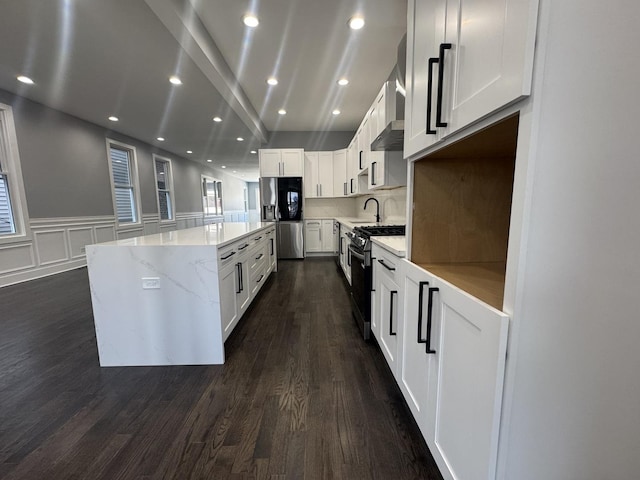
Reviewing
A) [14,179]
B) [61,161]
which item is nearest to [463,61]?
[14,179]

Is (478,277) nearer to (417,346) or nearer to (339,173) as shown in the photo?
(417,346)

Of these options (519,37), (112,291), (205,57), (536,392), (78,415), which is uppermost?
(205,57)

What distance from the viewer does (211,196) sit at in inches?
452

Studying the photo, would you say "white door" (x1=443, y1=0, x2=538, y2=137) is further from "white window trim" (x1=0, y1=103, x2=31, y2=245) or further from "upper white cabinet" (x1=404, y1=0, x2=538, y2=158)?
"white window trim" (x1=0, y1=103, x2=31, y2=245)

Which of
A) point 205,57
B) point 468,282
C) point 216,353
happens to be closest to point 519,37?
point 468,282

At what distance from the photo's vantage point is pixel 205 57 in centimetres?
276

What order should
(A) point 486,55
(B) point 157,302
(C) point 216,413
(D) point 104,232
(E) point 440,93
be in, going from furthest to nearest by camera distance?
(D) point 104,232 < (B) point 157,302 < (C) point 216,413 < (E) point 440,93 < (A) point 486,55

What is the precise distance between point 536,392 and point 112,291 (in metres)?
2.35

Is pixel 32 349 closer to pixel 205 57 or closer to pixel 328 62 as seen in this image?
pixel 205 57

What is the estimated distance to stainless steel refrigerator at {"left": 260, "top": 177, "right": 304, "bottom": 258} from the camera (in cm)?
542

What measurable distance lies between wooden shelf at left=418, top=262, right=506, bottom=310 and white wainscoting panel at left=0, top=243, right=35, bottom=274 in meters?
5.58

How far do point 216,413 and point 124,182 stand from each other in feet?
21.8

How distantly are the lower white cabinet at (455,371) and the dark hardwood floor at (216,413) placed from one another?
0.30 m

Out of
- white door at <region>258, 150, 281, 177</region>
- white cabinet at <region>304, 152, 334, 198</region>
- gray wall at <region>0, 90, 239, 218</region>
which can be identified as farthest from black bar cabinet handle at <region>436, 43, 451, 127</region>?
gray wall at <region>0, 90, 239, 218</region>
